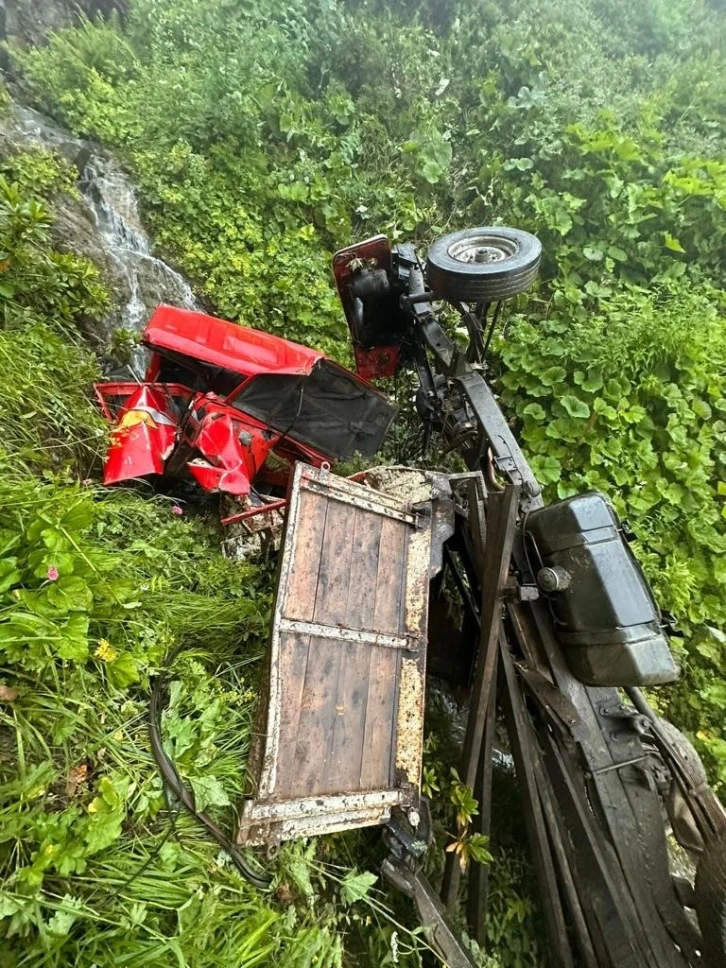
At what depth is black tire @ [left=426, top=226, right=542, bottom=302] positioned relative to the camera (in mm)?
3707

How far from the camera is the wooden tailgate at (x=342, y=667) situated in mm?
2092

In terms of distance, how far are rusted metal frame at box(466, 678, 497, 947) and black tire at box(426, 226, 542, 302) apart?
268 centimetres

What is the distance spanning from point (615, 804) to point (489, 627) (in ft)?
3.38

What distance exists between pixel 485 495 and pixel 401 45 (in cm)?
861

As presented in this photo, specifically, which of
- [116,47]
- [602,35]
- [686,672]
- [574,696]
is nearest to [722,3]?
[602,35]

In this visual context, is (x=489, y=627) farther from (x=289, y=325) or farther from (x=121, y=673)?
(x=289, y=325)

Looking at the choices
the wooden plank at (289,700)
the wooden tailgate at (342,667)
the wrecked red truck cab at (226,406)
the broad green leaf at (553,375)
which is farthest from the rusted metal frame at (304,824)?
the broad green leaf at (553,375)

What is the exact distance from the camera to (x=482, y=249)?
417 centimetres

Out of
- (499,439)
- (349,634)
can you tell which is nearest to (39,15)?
(499,439)

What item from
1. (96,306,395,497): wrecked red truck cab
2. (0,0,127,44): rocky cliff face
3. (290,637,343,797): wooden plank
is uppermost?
(0,0,127,44): rocky cliff face

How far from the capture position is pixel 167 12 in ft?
26.4

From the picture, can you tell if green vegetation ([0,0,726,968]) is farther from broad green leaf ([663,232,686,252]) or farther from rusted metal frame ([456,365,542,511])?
rusted metal frame ([456,365,542,511])

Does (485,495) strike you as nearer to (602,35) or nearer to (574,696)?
(574,696)

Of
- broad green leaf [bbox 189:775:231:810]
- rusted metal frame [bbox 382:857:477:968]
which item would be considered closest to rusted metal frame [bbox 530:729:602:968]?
rusted metal frame [bbox 382:857:477:968]
